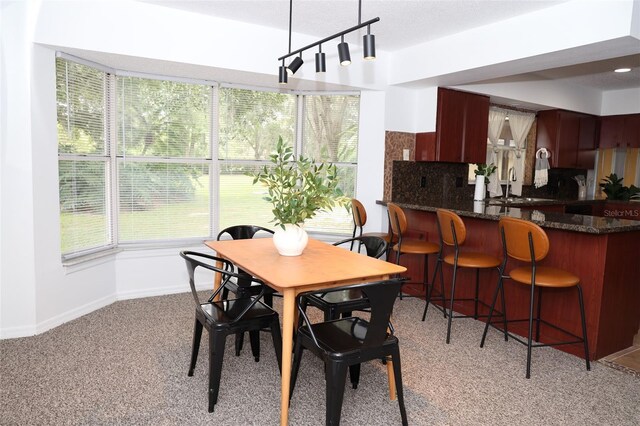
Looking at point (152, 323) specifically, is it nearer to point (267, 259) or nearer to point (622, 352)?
point (267, 259)

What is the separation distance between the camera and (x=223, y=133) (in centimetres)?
472

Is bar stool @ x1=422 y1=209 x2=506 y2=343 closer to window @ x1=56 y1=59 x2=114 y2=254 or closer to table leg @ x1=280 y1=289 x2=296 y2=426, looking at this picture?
table leg @ x1=280 y1=289 x2=296 y2=426

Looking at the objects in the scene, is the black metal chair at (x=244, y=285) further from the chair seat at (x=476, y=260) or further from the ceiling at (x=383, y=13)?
the ceiling at (x=383, y=13)

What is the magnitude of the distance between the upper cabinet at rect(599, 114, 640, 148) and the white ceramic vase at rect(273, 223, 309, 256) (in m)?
6.18

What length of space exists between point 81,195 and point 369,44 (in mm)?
2883

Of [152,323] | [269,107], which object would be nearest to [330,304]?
[152,323]

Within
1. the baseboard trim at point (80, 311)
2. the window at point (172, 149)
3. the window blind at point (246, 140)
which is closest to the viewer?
the baseboard trim at point (80, 311)

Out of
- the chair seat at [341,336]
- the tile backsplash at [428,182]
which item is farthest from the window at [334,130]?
the chair seat at [341,336]

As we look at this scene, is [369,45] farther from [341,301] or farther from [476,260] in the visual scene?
[476,260]

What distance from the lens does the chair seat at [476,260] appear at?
345 centimetres

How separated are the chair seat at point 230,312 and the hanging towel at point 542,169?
5.23 m

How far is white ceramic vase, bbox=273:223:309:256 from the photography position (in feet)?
8.97

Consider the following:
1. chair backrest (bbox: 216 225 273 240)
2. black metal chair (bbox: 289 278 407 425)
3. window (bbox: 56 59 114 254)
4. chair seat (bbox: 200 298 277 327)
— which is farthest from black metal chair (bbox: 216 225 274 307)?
window (bbox: 56 59 114 254)

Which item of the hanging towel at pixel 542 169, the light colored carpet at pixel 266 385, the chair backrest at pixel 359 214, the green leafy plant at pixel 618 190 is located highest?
the hanging towel at pixel 542 169
